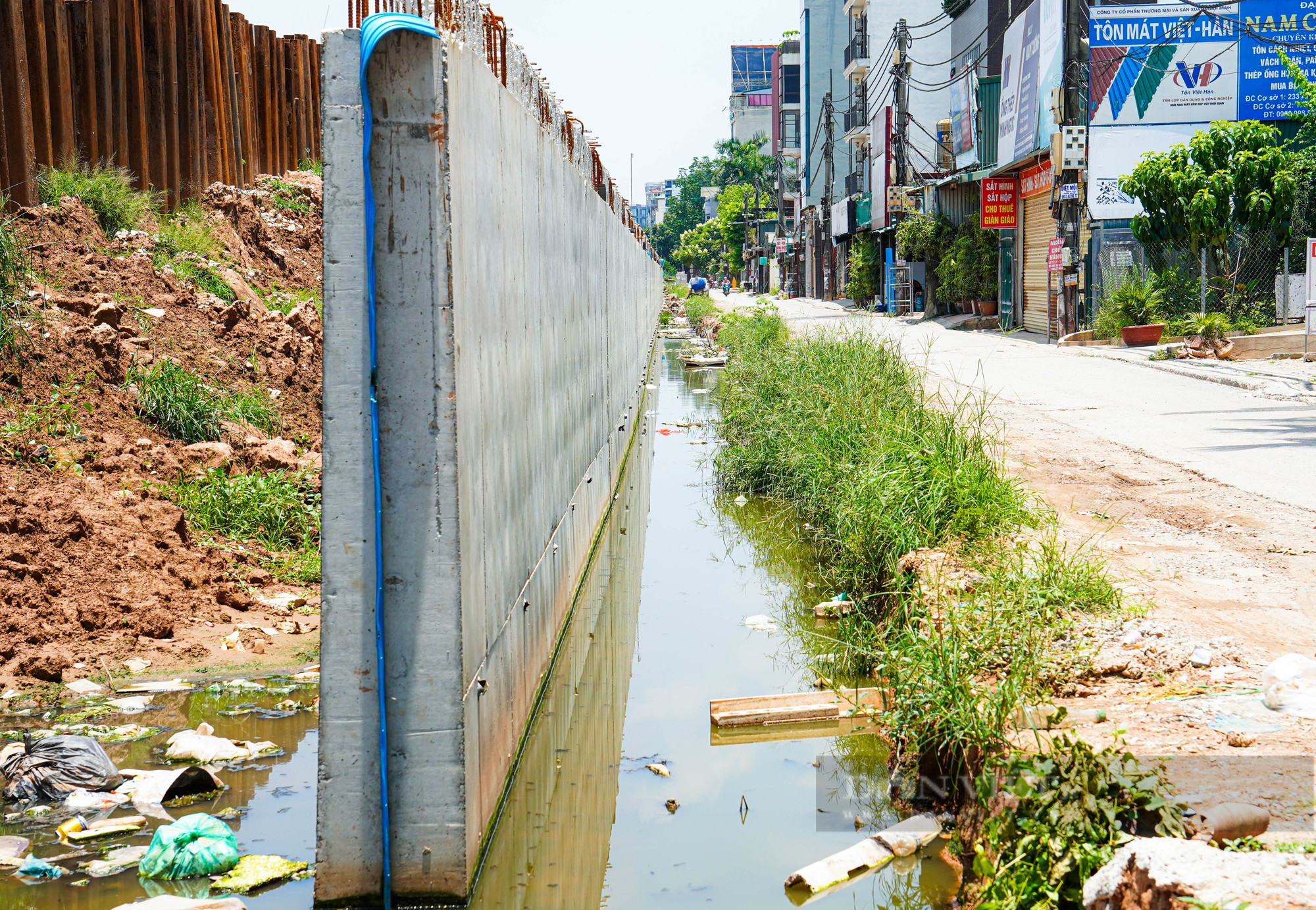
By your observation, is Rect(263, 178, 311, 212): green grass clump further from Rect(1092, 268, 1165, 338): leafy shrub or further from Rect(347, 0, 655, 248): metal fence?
Rect(1092, 268, 1165, 338): leafy shrub

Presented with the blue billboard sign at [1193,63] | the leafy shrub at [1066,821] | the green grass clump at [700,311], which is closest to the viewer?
the leafy shrub at [1066,821]

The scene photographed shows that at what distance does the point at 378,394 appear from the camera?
125 inches

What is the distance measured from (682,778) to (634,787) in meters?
0.19

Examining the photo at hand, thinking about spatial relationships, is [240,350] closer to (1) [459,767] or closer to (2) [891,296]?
(1) [459,767]

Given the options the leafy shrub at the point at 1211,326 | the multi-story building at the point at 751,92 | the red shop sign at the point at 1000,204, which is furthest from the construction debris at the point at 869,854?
the multi-story building at the point at 751,92

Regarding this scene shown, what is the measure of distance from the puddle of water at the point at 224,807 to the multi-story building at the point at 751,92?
11476 centimetres

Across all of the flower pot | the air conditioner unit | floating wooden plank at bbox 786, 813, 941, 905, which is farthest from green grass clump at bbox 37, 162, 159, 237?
the flower pot

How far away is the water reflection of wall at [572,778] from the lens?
3566 millimetres

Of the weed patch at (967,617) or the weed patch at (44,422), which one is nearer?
the weed patch at (967,617)

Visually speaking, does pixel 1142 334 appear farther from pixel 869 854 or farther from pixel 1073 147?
pixel 869 854

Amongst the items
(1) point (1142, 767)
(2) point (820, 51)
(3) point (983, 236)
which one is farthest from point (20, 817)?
(2) point (820, 51)

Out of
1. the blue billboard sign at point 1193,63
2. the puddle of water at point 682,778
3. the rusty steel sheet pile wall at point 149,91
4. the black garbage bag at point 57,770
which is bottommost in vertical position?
the puddle of water at point 682,778

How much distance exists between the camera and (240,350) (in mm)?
8750

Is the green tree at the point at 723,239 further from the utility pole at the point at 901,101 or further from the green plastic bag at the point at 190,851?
the green plastic bag at the point at 190,851
